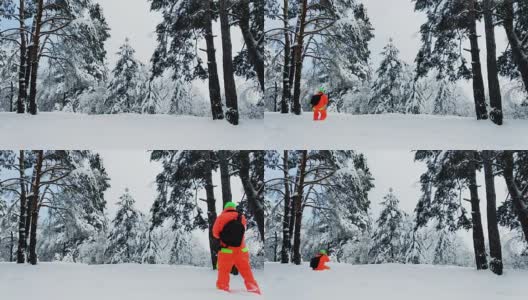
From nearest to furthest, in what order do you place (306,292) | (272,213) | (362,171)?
(306,292)
(272,213)
(362,171)

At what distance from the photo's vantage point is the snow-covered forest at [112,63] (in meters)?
7.86

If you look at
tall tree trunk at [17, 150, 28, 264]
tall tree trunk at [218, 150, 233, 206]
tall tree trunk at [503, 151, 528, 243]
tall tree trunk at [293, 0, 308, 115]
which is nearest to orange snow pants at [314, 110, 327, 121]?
tall tree trunk at [293, 0, 308, 115]

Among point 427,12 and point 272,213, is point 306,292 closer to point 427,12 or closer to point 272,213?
point 272,213

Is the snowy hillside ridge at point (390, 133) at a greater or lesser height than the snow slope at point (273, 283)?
greater

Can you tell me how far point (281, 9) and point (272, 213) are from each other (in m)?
2.93

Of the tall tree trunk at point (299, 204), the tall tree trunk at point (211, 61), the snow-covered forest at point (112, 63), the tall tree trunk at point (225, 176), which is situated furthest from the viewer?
the tall tree trunk at point (299, 204)

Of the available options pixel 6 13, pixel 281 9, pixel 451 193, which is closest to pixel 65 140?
pixel 6 13

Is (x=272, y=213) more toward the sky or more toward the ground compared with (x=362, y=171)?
more toward the ground

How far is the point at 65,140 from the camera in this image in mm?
7082

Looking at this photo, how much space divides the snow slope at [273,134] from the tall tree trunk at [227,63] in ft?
0.93

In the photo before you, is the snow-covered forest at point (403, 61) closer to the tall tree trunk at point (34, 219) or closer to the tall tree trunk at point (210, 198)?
the tall tree trunk at point (210, 198)

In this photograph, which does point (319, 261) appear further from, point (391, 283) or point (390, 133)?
point (390, 133)

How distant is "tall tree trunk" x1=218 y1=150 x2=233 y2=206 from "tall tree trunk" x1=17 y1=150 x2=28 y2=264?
3.51 metres

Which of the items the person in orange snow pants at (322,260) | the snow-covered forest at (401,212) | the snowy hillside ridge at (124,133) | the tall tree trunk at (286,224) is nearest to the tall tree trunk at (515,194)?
the snow-covered forest at (401,212)
